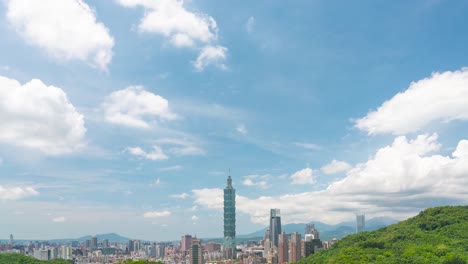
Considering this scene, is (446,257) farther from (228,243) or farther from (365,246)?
(228,243)

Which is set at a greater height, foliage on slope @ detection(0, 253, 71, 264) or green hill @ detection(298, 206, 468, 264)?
green hill @ detection(298, 206, 468, 264)

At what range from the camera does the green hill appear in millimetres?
48125

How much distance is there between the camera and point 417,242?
2189 inches

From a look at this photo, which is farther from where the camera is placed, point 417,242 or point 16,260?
point 16,260

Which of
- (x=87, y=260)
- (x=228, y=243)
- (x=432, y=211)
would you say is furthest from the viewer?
(x=228, y=243)

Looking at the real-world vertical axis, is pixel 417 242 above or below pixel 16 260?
above

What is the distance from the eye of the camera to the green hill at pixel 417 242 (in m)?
48.1

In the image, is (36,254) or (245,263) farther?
(36,254)

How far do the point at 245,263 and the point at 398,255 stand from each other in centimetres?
6559

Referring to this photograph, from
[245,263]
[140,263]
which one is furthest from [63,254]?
[140,263]

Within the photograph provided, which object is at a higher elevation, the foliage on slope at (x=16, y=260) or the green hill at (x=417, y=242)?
the green hill at (x=417, y=242)

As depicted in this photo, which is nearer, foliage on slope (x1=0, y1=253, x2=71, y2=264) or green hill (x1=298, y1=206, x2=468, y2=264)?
green hill (x1=298, y1=206, x2=468, y2=264)

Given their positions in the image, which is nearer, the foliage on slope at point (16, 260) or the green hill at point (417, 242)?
the green hill at point (417, 242)

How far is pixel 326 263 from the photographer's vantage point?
55375 millimetres
